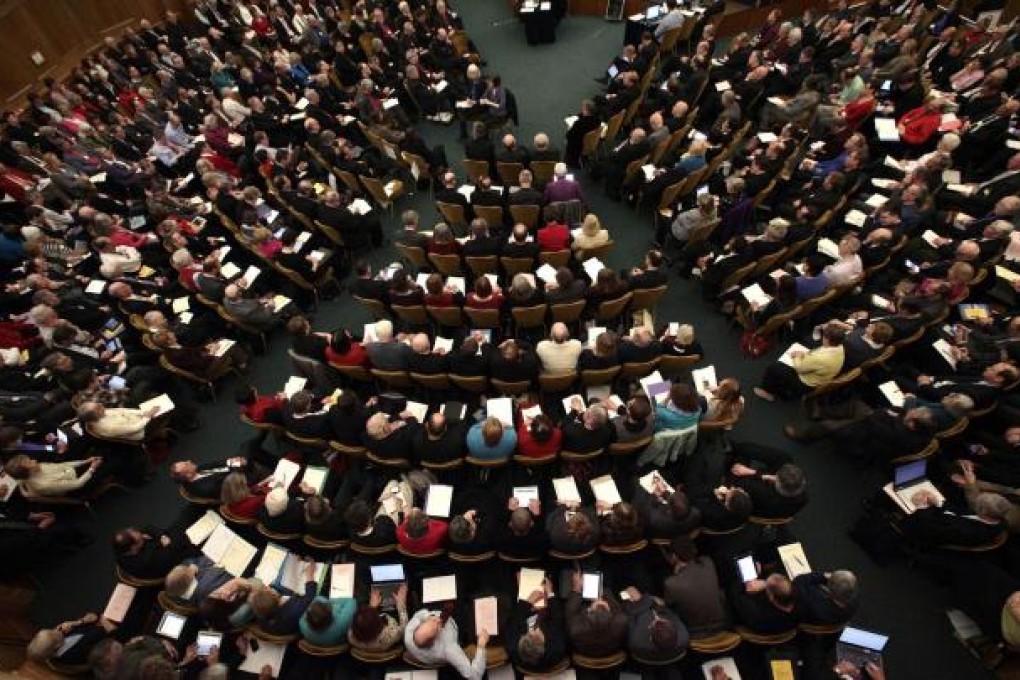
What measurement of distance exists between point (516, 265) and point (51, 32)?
15.5 metres

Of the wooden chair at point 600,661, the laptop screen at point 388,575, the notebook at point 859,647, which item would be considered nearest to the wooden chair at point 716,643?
the wooden chair at point 600,661

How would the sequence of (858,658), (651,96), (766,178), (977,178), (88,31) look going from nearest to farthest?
1. (858,658)
2. (766,178)
3. (977,178)
4. (651,96)
5. (88,31)

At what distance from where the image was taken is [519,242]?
7680mm

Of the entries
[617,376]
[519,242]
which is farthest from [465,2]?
[617,376]

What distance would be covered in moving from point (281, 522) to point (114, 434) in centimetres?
267

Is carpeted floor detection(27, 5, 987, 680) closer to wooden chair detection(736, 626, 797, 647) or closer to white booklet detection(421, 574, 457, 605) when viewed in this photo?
wooden chair detection(736, 626, 797, 647)

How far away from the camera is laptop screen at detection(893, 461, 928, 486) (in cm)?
527

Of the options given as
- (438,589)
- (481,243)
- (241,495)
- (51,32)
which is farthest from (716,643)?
(51,32)

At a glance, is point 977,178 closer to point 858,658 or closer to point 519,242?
point 519,242

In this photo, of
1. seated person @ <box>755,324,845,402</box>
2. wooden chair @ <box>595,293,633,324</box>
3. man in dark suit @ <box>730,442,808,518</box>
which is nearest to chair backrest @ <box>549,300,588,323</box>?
wooden chair @ <box>595,293,633,324</box>

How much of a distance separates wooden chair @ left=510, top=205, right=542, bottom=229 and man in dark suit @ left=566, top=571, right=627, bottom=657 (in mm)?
5563

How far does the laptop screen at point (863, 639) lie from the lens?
453 cm

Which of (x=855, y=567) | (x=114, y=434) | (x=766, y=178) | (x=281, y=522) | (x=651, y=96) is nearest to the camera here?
(x=281, y=522)

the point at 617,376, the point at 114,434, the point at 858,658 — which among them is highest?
the point at 617,376
